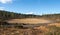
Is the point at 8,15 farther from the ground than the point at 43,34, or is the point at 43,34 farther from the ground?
the point at 8,15

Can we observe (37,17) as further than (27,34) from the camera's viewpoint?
Yes

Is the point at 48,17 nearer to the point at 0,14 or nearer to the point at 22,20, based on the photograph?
the point at 22,20

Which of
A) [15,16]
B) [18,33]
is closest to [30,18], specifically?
[15,16]

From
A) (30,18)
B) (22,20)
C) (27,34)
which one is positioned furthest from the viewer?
(30,18)

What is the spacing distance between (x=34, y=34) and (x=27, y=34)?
380 millimetres

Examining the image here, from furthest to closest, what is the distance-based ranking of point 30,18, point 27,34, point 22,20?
point 30,18 → point 22,20 → point 27,34

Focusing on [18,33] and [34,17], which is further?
[34,17]

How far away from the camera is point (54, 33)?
7.66m

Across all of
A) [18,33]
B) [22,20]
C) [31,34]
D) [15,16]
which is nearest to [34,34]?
[31,34]

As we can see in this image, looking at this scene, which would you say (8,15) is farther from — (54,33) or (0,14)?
(54,33)

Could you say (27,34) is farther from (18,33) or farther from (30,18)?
(30,18)

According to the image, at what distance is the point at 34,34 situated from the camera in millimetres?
7738

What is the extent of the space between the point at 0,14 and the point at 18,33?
5669mm

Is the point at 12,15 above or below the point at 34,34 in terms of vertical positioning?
above
